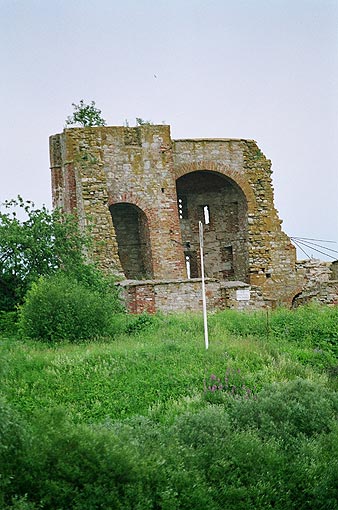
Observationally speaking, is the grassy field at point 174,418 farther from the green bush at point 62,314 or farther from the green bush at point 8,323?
the green bush at point 8,323

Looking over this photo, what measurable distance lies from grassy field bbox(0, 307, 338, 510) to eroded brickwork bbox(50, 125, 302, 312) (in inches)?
240

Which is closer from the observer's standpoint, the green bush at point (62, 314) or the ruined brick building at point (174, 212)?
the green bush at point (62, 314)

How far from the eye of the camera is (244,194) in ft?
108

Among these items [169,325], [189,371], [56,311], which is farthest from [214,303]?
[189,371]

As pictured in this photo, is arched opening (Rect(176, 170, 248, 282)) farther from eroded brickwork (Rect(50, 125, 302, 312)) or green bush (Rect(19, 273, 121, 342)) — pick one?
green bush (Rect(19, 273, 121, 342))

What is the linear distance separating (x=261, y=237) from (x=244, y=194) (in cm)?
165

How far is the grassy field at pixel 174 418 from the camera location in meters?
13.2

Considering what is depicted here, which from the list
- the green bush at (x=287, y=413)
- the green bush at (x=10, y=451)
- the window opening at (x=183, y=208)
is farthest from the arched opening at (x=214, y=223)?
the green bush at (x=10, y=451)

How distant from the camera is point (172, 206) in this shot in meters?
31.5

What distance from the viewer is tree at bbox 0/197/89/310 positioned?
26.0m

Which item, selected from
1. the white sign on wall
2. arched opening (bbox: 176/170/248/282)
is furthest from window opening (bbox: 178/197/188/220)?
the white sign on wall

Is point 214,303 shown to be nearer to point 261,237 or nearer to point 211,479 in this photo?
point 261,237

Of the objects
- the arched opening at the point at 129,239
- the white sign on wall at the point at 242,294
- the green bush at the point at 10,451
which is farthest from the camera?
the arched opening at the point at 129,239

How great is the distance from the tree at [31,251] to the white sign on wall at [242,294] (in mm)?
5351
